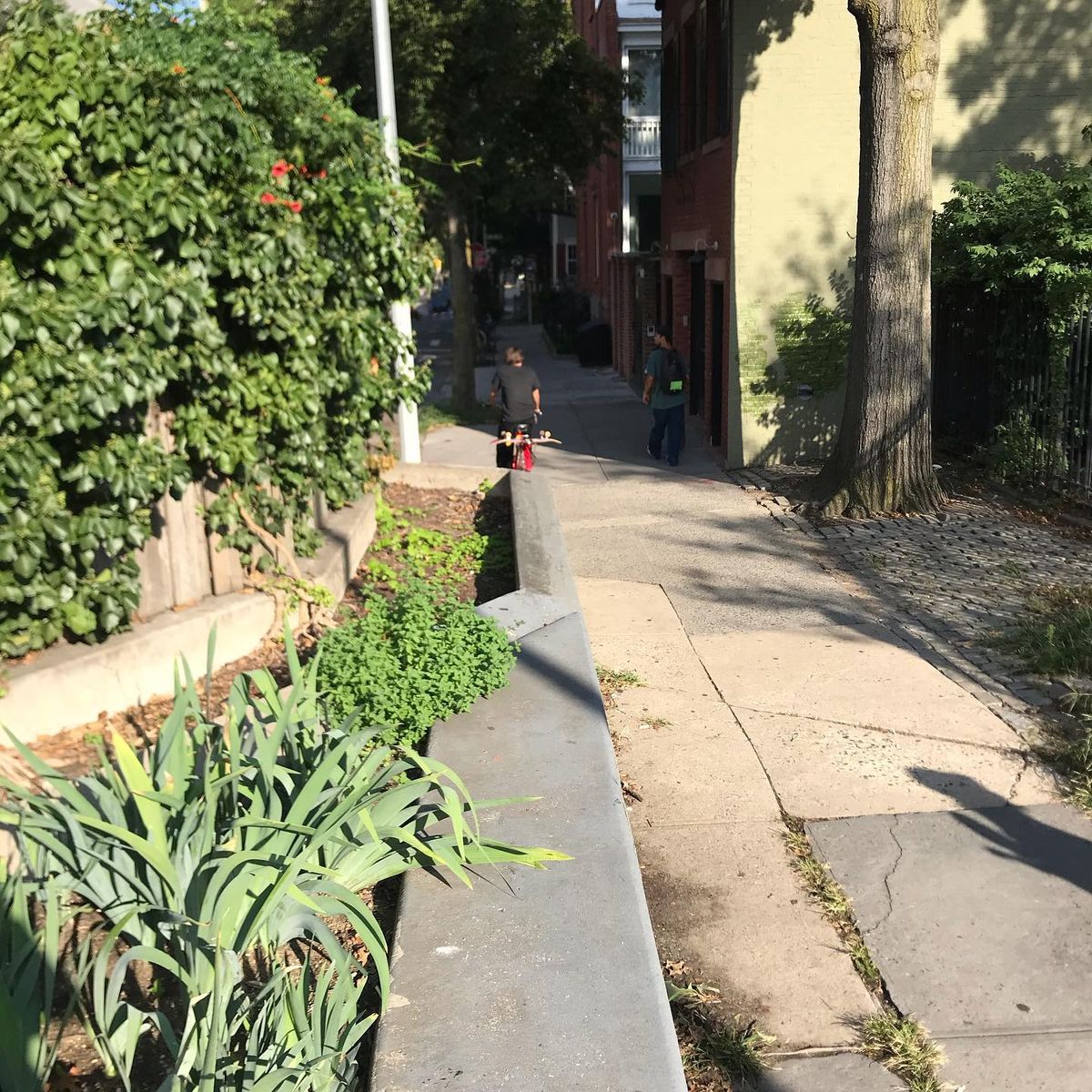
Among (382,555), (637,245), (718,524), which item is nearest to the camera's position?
(382,555)

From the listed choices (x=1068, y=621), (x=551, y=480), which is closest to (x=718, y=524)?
(x=551, y=480)


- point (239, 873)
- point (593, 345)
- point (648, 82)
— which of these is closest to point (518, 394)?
point (239, 873)

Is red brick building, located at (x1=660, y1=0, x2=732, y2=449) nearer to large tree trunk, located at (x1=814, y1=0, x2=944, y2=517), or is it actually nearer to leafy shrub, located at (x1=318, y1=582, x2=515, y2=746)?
large tree trunk, located at (x1=814, y1=0, x2=944, y2=517)

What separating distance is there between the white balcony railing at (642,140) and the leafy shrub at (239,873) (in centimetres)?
2581

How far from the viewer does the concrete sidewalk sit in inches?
142

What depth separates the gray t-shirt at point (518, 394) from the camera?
12.7 m

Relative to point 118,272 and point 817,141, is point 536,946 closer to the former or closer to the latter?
point 118,272

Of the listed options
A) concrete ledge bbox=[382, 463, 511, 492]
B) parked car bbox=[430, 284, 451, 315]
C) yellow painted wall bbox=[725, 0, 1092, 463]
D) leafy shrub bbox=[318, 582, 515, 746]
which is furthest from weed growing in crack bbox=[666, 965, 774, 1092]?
parked car bbox=[430, 284, 451, 315]

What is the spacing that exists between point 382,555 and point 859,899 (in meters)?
4.71

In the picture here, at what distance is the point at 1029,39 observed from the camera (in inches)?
534

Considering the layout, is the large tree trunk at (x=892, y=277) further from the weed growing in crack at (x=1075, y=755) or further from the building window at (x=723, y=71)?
the weed growing in crack at (x=1075, y=755)

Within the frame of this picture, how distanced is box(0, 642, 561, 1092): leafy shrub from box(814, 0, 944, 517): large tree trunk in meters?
8.07

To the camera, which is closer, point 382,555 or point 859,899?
point 859,899

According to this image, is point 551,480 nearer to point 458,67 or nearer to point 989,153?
point 989,153
